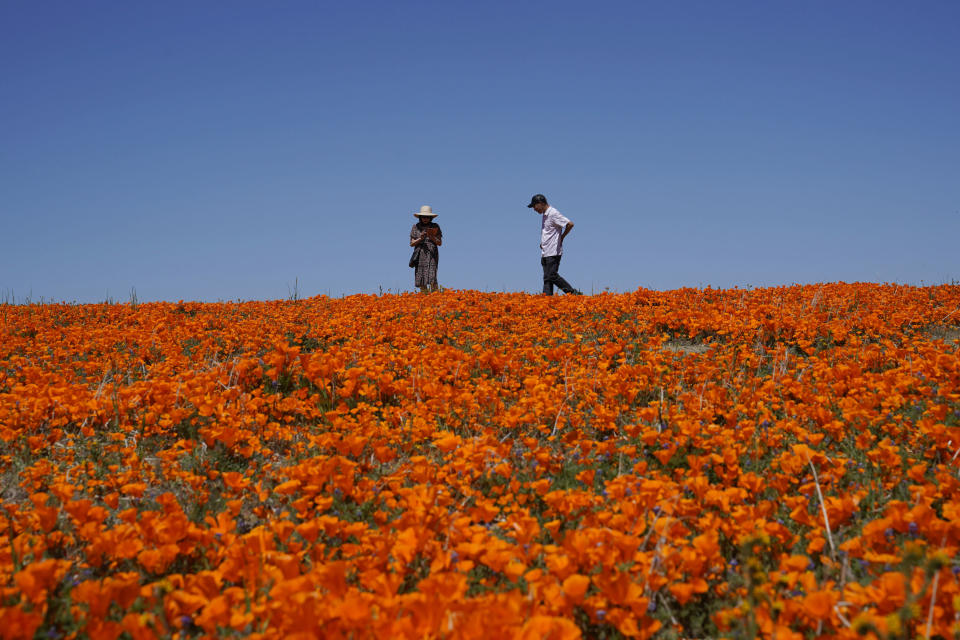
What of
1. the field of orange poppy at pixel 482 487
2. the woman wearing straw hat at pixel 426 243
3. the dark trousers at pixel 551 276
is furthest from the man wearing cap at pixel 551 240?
the field of orange poppy at pixel 482 487

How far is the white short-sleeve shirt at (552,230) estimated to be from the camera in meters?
14.5

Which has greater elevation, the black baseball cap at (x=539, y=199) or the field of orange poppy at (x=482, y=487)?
the black baseball cap at (x=539, y=199)

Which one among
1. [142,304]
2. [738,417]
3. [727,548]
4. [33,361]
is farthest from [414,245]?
[727,548]

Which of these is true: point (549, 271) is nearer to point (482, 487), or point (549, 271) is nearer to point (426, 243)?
point (426, 243)

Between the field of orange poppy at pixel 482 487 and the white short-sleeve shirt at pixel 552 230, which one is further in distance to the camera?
the white short-sleeve shirt at pixel 552 230

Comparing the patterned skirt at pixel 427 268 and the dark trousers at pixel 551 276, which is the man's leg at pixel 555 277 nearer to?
the dark trousers at pixel 551 276

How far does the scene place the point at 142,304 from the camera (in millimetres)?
13633

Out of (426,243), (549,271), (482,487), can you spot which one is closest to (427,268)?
(426,243)

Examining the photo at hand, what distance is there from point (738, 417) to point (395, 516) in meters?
2.92

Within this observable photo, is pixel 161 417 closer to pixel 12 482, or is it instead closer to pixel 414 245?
pixel 12 482

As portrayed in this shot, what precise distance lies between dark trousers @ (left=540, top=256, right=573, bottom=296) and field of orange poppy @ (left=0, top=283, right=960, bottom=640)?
6096 millimetres

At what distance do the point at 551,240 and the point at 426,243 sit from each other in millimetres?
3987

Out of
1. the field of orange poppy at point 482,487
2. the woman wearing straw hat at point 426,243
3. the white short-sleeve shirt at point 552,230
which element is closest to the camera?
the field of orange poppy at point 482,487

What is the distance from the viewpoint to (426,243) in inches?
671
